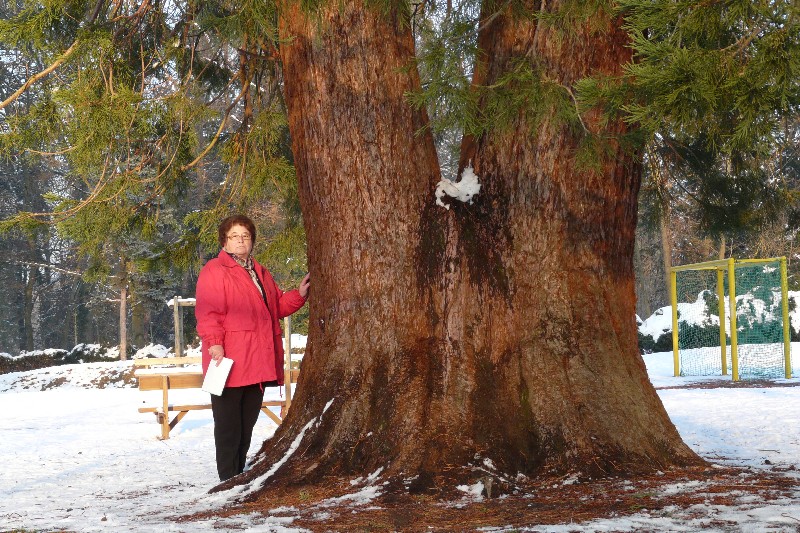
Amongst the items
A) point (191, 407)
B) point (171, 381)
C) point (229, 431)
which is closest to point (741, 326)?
point (191, 407)

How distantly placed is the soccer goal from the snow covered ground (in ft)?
8.94

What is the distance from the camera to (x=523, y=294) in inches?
193

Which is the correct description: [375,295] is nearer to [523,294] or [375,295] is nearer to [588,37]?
[523,294]

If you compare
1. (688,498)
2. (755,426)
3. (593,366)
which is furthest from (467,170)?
(755,426)

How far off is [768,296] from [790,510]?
47.9ft

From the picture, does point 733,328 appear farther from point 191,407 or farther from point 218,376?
point 218,376

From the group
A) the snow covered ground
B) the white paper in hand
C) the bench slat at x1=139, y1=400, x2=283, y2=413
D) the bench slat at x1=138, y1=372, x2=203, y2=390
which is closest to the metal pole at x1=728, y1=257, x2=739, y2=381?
the snow covered ground

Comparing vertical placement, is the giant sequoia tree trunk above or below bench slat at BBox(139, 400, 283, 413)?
above

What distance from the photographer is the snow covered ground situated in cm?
393

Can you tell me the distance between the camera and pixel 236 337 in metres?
5.27

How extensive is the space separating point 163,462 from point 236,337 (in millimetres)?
2183

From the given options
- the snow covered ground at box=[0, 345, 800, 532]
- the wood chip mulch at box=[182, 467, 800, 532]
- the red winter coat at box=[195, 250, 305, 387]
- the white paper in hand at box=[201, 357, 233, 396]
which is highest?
the red winter coat at box=[195, 250, 305, 387]

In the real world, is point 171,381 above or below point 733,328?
below

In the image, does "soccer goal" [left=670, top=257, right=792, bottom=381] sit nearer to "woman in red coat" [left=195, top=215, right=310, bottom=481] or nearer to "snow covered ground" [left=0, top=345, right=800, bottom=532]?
"snow covered ground" [left=0, top=345, right=800, bottom=532]
